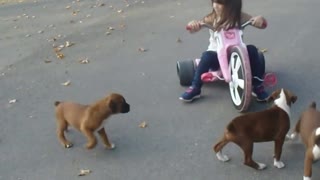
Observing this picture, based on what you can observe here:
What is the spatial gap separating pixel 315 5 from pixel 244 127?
15.9ft

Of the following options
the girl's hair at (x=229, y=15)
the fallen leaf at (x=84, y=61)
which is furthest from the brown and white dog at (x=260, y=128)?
the fallen leaf at (x=84, y=61)

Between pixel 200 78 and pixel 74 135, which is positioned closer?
pixel 74 135

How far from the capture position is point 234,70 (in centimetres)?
432

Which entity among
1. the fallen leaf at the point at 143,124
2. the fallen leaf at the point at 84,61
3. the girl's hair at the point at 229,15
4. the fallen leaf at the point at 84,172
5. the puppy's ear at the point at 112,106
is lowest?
the fallen leaf at the point at 84,61

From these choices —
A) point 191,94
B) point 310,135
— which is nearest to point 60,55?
point 191,94

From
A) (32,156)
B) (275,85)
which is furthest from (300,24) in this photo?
(32,156)

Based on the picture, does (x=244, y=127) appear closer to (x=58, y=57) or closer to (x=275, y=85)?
(x=275, y=85)

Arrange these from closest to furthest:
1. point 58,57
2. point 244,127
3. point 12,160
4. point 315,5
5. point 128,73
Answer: point 244,127 → point 12,160 → point 128,73 → point 58,57 → point 315,5

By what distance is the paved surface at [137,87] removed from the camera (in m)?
3.73

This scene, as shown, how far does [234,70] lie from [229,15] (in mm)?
489

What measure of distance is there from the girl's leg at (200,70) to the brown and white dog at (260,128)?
1205 mm

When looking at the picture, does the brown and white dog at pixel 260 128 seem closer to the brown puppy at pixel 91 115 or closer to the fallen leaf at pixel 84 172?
the brown puppy at pixel 91 115

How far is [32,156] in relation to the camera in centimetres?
406

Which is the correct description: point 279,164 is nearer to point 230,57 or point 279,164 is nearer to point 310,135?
point 310,135
